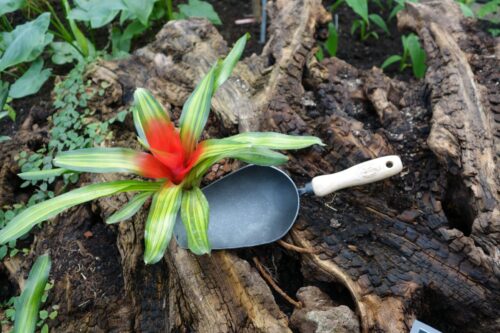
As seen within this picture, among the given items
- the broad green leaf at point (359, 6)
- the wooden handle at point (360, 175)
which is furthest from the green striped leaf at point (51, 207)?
the broad green leaf at point (359, 6)

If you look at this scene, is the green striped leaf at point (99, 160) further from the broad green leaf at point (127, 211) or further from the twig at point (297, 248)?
the twig at point (297, 248)

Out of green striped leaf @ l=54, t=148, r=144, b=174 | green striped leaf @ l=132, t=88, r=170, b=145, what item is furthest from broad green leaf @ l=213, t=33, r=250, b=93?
green striped leaf @ l=54, t=148, r=144, b=174

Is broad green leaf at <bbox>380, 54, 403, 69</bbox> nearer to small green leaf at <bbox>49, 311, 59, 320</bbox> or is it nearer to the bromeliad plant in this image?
the bromeliad plant

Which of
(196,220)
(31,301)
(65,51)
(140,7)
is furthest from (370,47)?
(31,301)

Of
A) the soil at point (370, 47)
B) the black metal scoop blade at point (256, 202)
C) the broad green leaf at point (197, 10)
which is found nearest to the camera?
the black metal scoop blade at point (256, 202)

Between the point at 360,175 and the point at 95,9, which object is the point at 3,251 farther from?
the point at 360,175

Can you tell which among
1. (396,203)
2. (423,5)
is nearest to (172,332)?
(396,203)
